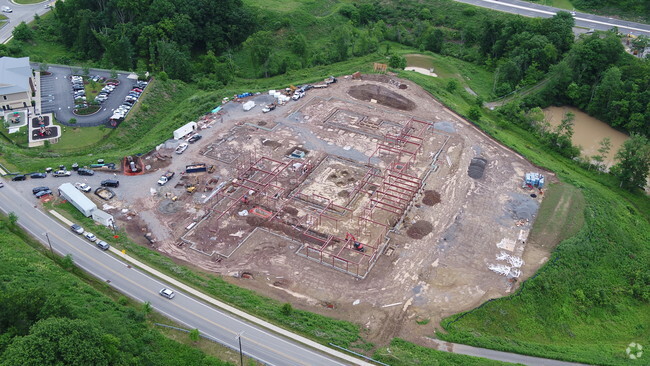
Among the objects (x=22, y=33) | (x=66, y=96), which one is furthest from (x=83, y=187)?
(x=22, y=33)

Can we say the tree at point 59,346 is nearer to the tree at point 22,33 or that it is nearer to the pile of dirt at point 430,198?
the pile of dirt at point 430,198

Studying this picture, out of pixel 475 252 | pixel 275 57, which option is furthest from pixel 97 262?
pixel 275 57

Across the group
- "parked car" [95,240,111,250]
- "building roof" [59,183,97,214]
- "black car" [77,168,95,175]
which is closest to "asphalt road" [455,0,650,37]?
"black car" [77,168,95,175]

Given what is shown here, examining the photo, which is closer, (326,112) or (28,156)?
(28,156)

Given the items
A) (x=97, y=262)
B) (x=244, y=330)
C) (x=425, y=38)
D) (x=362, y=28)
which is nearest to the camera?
(x=244, y=330)

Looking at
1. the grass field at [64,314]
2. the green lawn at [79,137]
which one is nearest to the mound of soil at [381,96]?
the green lawn at [79,137]

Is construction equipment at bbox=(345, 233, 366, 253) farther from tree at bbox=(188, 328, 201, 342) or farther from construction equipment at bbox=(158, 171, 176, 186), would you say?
construction equipment at bbox=(158, 171, 176, 186)

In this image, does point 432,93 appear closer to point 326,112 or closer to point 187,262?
point 326,112
